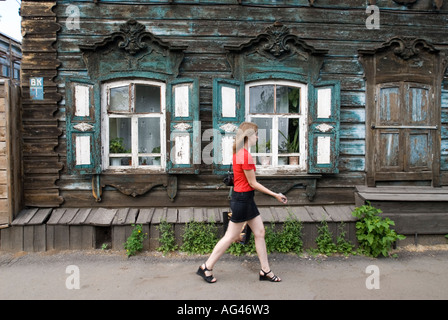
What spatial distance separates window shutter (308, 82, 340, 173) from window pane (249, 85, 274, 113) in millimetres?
645

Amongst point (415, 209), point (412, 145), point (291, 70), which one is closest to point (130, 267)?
point (291, 70)

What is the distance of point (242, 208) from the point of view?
133 inches

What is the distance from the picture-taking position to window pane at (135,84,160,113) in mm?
4949

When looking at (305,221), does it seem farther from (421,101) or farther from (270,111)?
(421,101)

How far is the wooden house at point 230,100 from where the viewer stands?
4.75 meters

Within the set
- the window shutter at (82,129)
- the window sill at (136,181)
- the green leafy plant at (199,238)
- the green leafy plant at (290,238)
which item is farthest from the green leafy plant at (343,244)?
the window shutter at (82,129)

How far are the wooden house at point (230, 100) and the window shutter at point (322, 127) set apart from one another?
0.02 meters

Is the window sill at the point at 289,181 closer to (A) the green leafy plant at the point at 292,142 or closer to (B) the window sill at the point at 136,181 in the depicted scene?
(A) the green leafy plant at the point at 292,142

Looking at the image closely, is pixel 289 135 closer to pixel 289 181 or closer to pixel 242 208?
pixel 289 181

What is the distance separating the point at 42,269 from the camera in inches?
157

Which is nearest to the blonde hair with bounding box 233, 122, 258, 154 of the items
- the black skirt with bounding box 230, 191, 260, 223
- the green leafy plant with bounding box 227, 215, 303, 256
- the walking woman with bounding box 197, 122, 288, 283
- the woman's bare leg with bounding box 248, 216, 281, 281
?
the walking woman with bounding box 197, 122, 288, 283

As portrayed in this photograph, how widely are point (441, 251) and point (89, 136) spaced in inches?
220

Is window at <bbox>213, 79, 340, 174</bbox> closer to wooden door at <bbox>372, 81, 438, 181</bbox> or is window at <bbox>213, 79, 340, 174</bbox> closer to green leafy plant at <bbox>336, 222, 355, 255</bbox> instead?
wooden door at <bbox>372, 81, 438, 181</bbox>

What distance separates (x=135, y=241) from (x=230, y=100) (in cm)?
251
